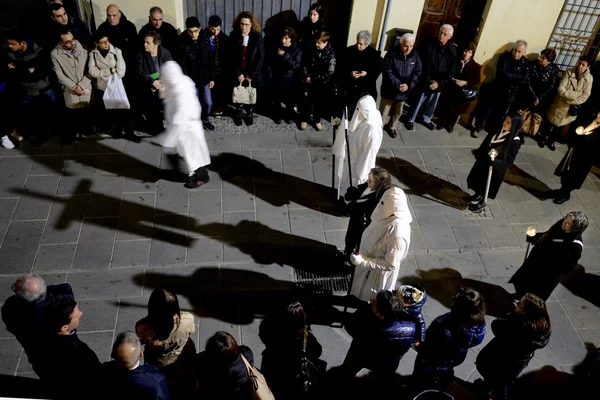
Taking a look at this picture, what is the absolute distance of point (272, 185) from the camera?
750cm

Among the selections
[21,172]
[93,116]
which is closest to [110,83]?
[93,116]

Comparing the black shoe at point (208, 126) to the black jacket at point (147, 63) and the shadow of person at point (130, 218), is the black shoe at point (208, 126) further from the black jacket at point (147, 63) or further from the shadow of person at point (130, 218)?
the shadow of person at point (130, 218)

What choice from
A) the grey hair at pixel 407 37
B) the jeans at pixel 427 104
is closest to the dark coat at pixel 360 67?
the grey hair at pixel 407 37

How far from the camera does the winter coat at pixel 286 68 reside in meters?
8.05

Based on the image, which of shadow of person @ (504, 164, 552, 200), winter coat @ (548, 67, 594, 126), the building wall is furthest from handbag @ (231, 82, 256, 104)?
winter coat @ (548, 67, 594, 126)

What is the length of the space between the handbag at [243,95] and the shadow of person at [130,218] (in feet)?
8.10

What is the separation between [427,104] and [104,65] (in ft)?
18.0

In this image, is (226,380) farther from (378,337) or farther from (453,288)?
(453,288)

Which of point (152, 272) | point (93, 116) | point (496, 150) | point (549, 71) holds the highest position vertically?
point (549, 71)

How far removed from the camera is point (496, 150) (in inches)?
273

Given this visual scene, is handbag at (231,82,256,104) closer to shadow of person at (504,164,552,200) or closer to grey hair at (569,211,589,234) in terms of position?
shadow of person at (504,164,552,200)

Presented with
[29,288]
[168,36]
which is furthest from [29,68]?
[29,288]

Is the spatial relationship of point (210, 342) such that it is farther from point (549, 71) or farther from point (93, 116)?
point (549, 71)

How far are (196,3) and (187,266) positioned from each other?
189 inches
